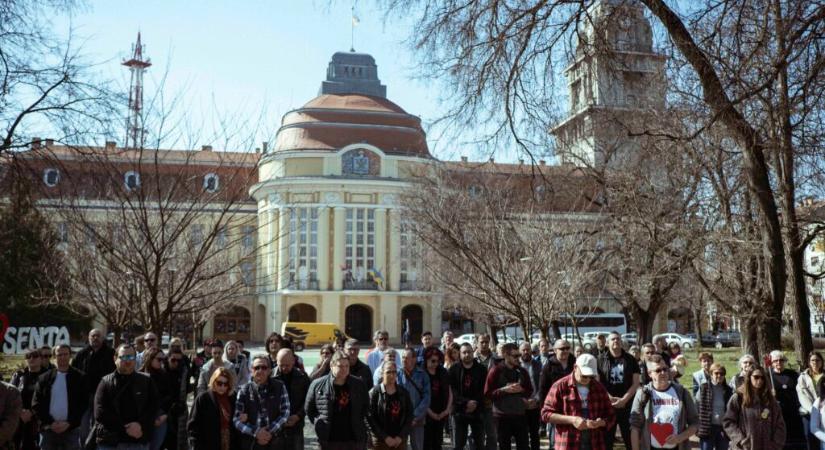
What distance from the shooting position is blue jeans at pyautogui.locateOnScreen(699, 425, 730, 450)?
9.96 metres

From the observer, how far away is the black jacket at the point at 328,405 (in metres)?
8.18

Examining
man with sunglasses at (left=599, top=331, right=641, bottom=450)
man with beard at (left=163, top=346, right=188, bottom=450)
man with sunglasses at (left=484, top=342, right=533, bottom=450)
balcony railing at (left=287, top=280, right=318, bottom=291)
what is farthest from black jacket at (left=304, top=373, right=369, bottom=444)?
balcony railing at (left=287, top=280, right=318, bottom=291)

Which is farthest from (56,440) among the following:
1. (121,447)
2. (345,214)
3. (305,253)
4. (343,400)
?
(345,214)

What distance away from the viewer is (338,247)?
6181cm

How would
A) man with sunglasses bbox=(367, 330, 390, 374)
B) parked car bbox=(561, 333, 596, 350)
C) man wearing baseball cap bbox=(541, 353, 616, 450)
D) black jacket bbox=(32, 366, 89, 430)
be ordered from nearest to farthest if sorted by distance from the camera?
man wearing baseball cap bbox=(541, 353, 616, 450), black jacket bbox=(32, 366, 89, 430), man with sunglasses bbox=(367, 330, 390, 374), parked car bbox=(561, 333, 596, 350)

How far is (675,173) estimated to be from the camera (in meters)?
19.3

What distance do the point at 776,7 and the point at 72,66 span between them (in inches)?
329

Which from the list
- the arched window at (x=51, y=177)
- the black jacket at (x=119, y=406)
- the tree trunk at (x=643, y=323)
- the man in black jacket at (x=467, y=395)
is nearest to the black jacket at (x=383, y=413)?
the man in black jacket at (x=467, y=395)

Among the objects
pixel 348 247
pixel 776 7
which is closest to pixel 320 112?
pixel 348 247

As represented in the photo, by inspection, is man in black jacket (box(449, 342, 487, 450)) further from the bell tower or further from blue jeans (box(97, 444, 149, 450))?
blue jeans (box(97, 444, 149, 450))

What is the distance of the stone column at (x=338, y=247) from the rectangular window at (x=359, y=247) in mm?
374

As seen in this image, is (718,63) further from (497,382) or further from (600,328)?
(600,328)

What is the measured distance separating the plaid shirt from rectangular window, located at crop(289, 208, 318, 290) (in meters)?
52.9

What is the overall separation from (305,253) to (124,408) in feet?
175
